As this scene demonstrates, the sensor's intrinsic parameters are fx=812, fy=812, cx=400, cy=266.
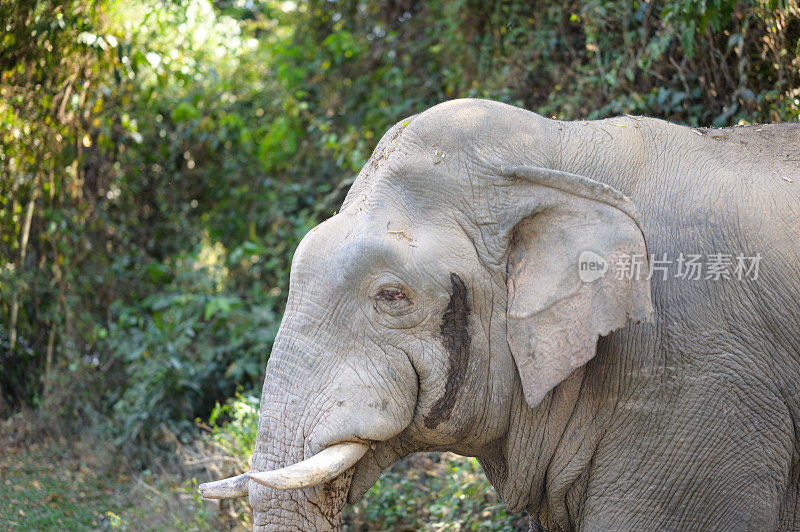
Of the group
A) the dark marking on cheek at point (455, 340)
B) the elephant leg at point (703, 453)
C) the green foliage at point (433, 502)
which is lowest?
the green foliage at point (433, 502)

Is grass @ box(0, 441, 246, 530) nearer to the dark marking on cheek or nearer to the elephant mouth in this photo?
the elephant mouth

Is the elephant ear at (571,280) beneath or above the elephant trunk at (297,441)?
above

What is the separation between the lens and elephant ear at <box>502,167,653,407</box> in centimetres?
285

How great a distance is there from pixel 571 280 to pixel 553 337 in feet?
0.70

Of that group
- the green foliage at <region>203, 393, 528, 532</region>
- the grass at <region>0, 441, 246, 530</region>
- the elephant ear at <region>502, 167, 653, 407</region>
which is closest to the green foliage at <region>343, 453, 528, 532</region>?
the green foliage at <region>203, 393, 528, 532</region>

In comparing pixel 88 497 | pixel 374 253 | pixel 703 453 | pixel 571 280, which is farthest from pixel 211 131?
pixel 703 453

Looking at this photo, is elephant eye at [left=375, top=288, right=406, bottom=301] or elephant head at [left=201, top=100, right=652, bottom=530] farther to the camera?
elephant eye at [left=375, top=288, right=406, bottom=301]

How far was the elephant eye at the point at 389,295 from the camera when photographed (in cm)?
298

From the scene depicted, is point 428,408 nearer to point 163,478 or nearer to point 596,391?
point 596,391

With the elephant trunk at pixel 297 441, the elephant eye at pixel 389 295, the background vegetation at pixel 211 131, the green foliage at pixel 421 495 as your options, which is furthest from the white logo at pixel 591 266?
the background vegetation at pixel 211 131

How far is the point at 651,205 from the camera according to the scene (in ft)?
10.2

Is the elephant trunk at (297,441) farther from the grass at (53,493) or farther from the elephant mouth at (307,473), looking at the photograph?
the grass at (53,493)

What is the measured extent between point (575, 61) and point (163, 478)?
4.68 metres

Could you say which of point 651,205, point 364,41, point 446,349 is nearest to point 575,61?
point 364,41
